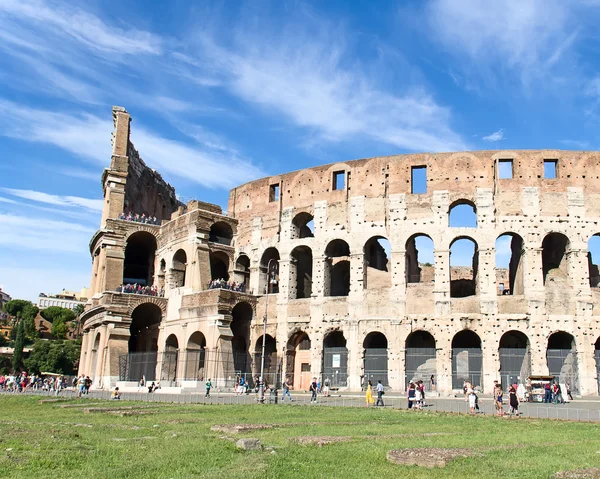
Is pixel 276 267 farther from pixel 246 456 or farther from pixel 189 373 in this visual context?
pixel 246 456

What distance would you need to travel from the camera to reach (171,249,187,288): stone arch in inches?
1513

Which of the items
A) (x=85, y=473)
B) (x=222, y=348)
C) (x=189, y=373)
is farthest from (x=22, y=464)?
(x=189, y=373)

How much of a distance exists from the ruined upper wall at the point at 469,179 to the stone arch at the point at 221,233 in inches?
206

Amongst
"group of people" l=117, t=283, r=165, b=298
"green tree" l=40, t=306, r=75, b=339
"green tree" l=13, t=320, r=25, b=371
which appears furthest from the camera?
"green tree" l=40, t=306, r=75, b=339

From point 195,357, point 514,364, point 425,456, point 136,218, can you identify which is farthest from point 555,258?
point 425,456

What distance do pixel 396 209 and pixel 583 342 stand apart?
10568mm

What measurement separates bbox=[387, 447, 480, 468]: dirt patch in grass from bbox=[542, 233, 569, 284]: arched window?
76.3 feet

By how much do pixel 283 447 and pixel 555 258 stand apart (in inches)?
1033

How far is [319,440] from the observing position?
36.4ft

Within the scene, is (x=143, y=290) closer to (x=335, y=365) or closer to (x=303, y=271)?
(x=303, y=271)

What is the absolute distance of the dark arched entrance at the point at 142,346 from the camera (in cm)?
3503

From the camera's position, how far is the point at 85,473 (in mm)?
8039

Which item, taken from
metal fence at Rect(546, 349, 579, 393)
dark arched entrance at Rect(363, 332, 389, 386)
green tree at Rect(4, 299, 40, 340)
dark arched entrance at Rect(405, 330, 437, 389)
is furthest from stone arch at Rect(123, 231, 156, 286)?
green tree at Rect(4, 299, 40, 340)

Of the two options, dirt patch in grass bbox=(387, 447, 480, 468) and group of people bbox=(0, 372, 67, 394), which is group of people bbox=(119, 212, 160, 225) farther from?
Answer: dirt patch in grass bbox=(387, 447, 480, 468)
